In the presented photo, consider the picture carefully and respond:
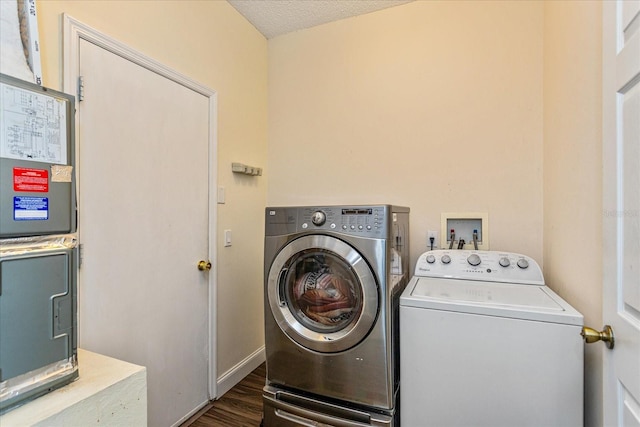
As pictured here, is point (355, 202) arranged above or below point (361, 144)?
below

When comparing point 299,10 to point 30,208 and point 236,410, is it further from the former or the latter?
point 236,410

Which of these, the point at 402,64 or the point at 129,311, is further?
the point at 402,64

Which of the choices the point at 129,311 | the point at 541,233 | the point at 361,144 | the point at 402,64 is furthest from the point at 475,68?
the point at 129,311

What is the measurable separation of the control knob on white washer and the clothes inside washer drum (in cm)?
75

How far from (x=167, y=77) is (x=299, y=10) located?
1.21 m

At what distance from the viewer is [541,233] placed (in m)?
1.96

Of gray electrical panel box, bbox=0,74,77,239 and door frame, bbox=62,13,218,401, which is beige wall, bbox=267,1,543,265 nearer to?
door frame, bbox=62,13,218,401

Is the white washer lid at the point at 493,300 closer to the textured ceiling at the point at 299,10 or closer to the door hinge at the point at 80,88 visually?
the door hinge at the point at 80,88

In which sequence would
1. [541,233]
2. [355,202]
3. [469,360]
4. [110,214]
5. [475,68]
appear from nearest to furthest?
[469,360]
[110,214]
[541,233]
[475,68]
[355,202]

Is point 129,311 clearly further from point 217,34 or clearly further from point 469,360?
point 217,34

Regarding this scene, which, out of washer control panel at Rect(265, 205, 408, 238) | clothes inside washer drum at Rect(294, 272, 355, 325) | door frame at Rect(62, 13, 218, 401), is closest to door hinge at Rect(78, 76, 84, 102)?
door frame at Rect(62, 13, 218, 401)

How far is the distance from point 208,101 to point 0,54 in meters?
1.24

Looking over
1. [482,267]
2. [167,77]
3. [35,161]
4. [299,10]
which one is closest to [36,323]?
[35,161]

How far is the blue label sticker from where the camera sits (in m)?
0.77
